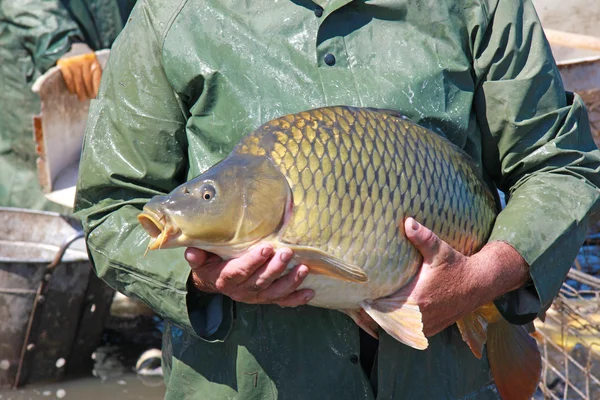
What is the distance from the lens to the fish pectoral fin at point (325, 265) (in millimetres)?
1688

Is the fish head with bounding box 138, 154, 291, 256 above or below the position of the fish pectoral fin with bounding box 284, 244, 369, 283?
above

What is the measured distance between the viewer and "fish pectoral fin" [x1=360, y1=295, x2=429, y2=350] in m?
1.83

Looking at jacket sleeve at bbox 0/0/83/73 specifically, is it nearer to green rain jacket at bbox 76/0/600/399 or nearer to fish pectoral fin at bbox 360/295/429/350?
green rain jacket at bbox 76/0/600/399

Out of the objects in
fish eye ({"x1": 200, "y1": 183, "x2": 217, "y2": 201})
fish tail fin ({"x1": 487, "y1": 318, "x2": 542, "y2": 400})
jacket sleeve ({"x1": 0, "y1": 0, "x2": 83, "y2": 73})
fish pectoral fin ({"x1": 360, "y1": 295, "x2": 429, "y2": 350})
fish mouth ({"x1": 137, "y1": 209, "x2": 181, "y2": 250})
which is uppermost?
fish eye ({"x1": 200, "y1": 183, "x2": 217, "y2": 201})

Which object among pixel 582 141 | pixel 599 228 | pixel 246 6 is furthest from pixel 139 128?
pixel 599 228

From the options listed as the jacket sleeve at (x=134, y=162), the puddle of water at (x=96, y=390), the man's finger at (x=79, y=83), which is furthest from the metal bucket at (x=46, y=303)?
the jacket sleeve at (x=134, y=162)

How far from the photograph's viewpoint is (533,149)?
2100 mm

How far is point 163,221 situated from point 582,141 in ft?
3.31

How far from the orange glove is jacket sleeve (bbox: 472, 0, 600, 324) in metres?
3.70

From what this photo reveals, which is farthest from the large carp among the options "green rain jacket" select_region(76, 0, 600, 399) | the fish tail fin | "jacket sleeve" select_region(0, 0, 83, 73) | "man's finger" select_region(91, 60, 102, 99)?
"jacket sleeve" select_region(0, 0, 83, 73)

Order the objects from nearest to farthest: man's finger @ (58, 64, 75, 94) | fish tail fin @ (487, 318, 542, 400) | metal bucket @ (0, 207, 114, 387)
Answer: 1. fish tail fin @ (487, 318, 542, 400)
2. metal bucket @ (0, 207, 114, 387)
3. man's finger @ (58, 64, 75, 94)

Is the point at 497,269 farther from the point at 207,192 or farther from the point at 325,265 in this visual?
the point at 207,192

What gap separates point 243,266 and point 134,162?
50 cm

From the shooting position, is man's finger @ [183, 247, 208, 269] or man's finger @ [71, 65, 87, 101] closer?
man's finger @ [183, 247, 208, 269]
